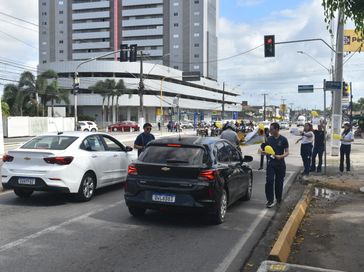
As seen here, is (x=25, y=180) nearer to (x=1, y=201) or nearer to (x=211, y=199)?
(x=1, y=201)

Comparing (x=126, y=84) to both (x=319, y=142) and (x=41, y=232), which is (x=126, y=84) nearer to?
(x=319, y=142)

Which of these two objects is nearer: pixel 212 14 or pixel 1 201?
pixel 1 201

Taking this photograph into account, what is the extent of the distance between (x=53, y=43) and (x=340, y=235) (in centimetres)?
13946

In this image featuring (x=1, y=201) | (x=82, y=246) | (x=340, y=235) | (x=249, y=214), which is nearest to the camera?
(x=82, y=246)

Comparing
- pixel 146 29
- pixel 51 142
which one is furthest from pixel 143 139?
pixel 146 29

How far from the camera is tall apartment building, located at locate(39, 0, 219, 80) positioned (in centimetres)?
12875

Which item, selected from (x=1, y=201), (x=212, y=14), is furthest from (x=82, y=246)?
(x=212, y=14)

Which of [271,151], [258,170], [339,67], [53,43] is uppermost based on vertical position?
[53,43]

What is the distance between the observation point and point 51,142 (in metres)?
10.2

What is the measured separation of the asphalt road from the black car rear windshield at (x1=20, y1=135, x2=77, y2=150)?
1.17 metres

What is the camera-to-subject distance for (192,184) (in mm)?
7848

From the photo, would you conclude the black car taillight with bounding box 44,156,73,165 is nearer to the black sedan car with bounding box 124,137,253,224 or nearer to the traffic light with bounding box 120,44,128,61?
the black sedan car with bounding box 124,137,253,224

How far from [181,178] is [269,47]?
19.6 m

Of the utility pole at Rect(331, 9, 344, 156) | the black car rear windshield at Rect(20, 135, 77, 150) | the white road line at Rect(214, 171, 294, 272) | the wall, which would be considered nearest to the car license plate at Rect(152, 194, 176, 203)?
the white road line at Rect(214, 171, 294, 272)
